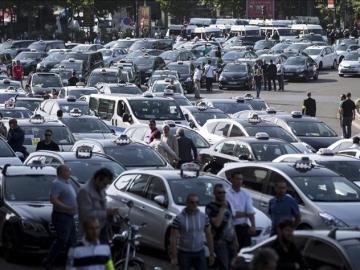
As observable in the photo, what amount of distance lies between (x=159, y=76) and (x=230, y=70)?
9.05 meters

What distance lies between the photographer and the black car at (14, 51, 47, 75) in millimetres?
64375

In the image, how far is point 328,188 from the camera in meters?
18.3

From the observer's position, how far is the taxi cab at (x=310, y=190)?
57.3 feet

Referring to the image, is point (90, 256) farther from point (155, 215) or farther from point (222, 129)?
point (222, 129)

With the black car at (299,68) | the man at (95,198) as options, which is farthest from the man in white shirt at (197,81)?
the man at (95,198)

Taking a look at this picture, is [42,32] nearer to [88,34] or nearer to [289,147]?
[88,34]

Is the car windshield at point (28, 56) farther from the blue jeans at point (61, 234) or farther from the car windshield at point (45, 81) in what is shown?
the blue jeans at point (61, 234)

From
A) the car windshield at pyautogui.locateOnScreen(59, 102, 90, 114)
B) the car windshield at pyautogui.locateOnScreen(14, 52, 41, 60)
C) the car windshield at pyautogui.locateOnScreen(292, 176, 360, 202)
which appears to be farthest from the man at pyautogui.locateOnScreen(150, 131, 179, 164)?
the car windshield at pyautogui.locateOnScreen(14, 52, 41, 60)

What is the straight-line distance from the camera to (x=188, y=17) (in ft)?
378

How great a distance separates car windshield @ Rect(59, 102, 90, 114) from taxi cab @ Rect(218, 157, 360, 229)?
45.7 ft

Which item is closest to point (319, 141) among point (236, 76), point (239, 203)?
point (239, 203)

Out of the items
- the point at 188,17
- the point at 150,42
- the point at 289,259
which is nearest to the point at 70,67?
the point at 150,42

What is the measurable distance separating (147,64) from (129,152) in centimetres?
3565

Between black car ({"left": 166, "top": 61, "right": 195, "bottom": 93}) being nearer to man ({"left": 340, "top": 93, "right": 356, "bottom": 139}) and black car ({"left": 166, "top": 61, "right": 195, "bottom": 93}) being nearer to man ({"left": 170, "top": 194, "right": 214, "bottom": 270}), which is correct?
man ({"left": 340, "top": 93, "right": 356, "bottom": 139})
